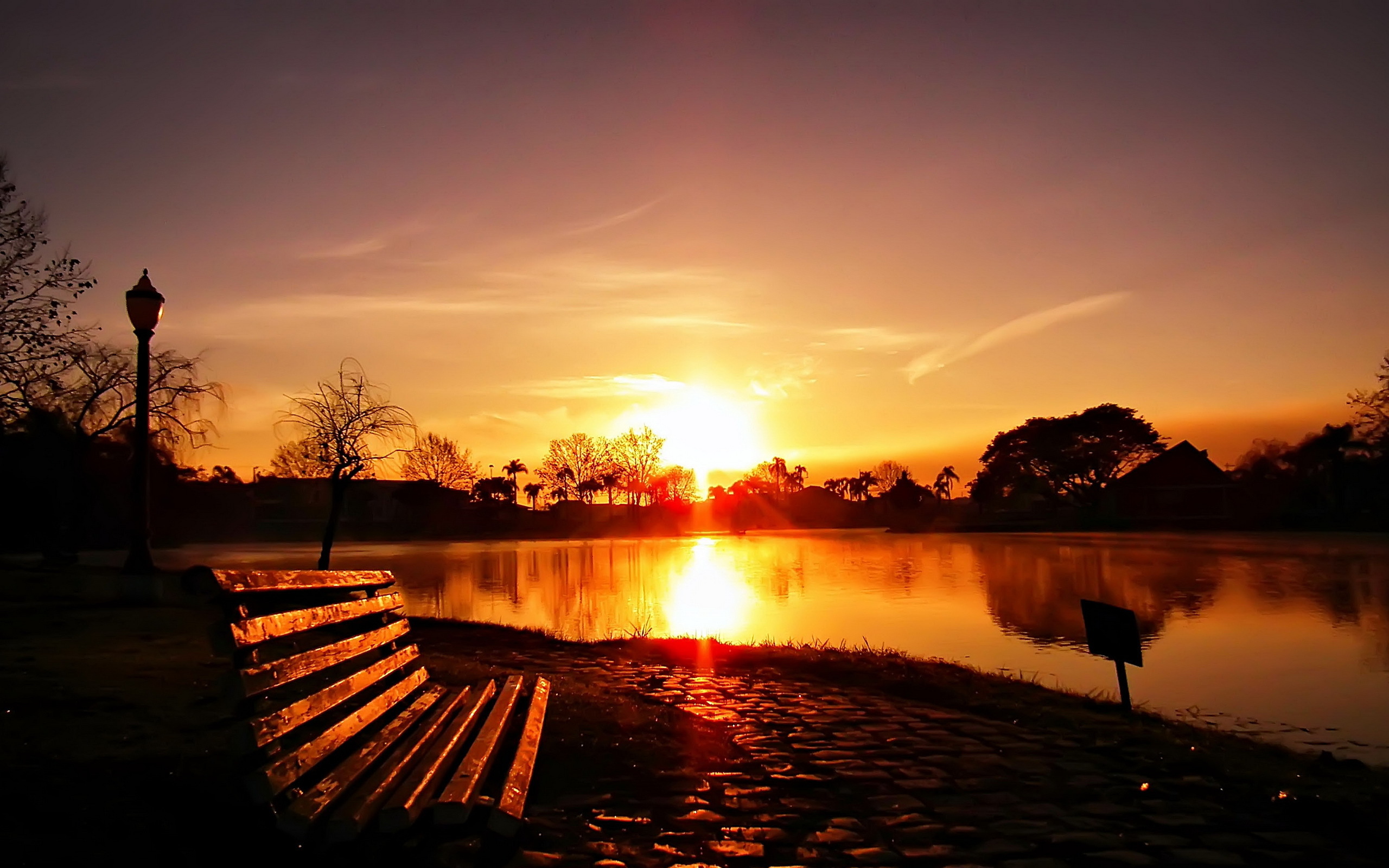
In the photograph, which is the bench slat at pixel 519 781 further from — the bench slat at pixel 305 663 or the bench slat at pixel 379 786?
the bench slat at pixel 305 663

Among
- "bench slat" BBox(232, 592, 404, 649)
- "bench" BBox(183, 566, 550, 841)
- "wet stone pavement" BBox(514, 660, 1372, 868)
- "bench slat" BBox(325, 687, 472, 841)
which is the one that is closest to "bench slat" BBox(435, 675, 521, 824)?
"bench" BBox(183, 566, 550, 841)

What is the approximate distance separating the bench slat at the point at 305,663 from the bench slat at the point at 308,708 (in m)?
0.12

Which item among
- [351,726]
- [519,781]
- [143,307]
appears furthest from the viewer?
[143,307]

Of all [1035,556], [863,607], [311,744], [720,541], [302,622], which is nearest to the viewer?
[311,744]

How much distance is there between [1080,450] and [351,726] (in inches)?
4038

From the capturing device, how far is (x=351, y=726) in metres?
4.96

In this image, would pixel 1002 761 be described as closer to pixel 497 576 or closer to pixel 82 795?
pixel 82 795

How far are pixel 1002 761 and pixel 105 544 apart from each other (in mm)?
60740

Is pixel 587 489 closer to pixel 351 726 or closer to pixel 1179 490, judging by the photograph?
pixel 1179 490

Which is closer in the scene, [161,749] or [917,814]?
[917,814]

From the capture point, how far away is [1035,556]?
4528cm

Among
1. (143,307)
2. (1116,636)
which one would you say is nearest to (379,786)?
(1116,636)

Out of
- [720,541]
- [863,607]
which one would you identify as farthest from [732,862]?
[720,541]

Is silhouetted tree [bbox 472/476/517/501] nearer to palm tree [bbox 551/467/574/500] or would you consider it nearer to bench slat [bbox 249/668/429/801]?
palm tree [bbox 551/467/574/500]
